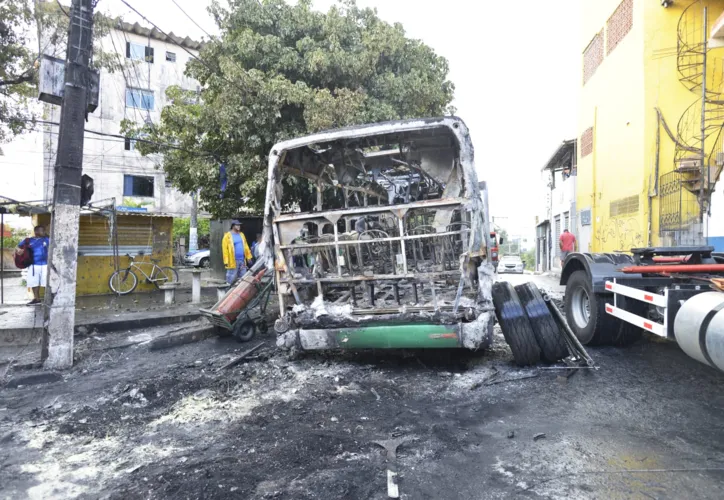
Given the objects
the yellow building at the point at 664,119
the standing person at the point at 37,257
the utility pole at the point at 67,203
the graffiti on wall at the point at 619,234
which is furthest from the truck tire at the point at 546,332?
the graffiti on wall at the point at 619,234

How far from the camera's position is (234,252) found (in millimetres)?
8602

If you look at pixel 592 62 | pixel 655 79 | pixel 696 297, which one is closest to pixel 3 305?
pixel 696 297

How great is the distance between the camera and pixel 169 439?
3.31m

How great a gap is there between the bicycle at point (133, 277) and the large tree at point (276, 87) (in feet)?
6.60

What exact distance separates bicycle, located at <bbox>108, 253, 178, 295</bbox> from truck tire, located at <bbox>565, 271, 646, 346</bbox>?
954 cm

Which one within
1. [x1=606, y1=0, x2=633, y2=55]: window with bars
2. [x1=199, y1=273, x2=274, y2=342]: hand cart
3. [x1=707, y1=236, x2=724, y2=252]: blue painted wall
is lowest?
[x1=199, y1=273, x2=274, y2=342]: hand cart

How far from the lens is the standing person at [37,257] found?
345 inches

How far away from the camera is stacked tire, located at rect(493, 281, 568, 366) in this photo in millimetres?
4664

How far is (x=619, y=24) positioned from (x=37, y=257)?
16284 millimetres

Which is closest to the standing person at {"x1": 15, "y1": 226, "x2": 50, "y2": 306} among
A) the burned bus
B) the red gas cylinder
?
the red gas cylinder

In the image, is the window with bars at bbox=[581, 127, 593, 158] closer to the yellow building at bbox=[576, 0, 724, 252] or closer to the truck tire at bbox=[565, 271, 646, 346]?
the yellow building at bbox=[576, 0, 724, 252]

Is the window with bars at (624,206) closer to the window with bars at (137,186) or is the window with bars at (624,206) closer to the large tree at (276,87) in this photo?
the large tree at (276,87)

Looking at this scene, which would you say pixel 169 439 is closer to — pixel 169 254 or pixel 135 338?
pixel 135 338

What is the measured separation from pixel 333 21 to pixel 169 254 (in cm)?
711
